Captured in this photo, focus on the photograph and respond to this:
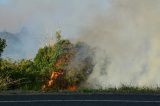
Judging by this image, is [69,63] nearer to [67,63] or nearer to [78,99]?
[67,63]

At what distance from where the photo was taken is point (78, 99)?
42.0ft

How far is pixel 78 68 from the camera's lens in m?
24.1

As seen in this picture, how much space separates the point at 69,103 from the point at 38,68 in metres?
14.7

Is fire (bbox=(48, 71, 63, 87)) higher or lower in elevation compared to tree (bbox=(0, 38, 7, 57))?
lower

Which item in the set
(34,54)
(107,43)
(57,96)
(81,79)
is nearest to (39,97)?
(57,96)

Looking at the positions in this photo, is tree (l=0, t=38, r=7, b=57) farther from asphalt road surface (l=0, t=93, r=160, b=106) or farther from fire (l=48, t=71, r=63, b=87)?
asphalt road surface (l=0, t=93, r=160, b=106)

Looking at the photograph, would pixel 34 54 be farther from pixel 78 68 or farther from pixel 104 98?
pixel 104 98

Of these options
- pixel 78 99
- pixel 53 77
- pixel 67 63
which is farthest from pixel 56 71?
pixel 78 99

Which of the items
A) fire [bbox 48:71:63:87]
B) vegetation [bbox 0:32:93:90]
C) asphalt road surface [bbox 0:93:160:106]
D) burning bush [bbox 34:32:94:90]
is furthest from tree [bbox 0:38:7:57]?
asphalt road surface [bbox 0:93:160:106]

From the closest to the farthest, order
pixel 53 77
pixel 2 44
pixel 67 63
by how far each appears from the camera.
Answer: pixel 53 77 < pixel 2 44 < pixel 67 63

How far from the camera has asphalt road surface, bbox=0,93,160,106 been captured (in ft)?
39.8

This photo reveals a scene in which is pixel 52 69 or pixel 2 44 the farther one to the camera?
pixel 52 69

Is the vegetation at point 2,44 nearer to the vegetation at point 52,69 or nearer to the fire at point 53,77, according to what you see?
the vegetation at point 52,69

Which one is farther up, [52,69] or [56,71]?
[52,69]
